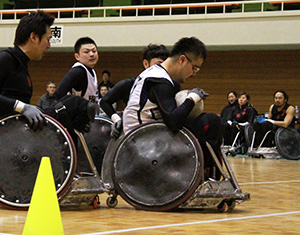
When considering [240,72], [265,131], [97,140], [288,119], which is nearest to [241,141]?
[265,131]

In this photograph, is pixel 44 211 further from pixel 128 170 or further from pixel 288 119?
pixel 288 119

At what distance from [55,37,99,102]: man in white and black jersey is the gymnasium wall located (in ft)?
46.0

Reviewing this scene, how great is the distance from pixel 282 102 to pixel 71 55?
34.1 ft

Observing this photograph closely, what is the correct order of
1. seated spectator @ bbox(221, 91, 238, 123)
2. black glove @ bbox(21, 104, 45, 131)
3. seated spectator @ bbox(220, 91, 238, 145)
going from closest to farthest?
black glove @ bbox(21, 104, 45, 131)
seated spectator @ bbox(220, 91, 238, 145)
seated spectator @ bbox(221, 91, 238, 123)

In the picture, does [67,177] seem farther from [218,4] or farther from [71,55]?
[71,55]

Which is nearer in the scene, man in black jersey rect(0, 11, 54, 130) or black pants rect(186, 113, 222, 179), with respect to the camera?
man in black jersey rect(0, 11, 54, 130)

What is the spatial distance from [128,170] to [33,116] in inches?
31.8

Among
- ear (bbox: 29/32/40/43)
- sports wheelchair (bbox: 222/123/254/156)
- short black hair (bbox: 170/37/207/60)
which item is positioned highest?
ear (bbox: 29/32/40/43)

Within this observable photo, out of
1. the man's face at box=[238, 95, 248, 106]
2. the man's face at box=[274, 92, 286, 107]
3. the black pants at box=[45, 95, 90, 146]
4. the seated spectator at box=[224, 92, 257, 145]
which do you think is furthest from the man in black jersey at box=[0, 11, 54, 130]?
the man's face at box=[238, 95, 248, 106]

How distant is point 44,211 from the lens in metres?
3.28

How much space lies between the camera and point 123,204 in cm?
529

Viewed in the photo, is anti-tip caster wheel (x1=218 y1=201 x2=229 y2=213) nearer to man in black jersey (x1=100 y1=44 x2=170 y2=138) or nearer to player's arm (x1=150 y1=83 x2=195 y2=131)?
player's arm (x1=150 y1=83 x2=195 y2=131)

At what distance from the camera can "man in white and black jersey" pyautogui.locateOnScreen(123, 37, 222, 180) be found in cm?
487

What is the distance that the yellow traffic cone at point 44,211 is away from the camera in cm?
323
